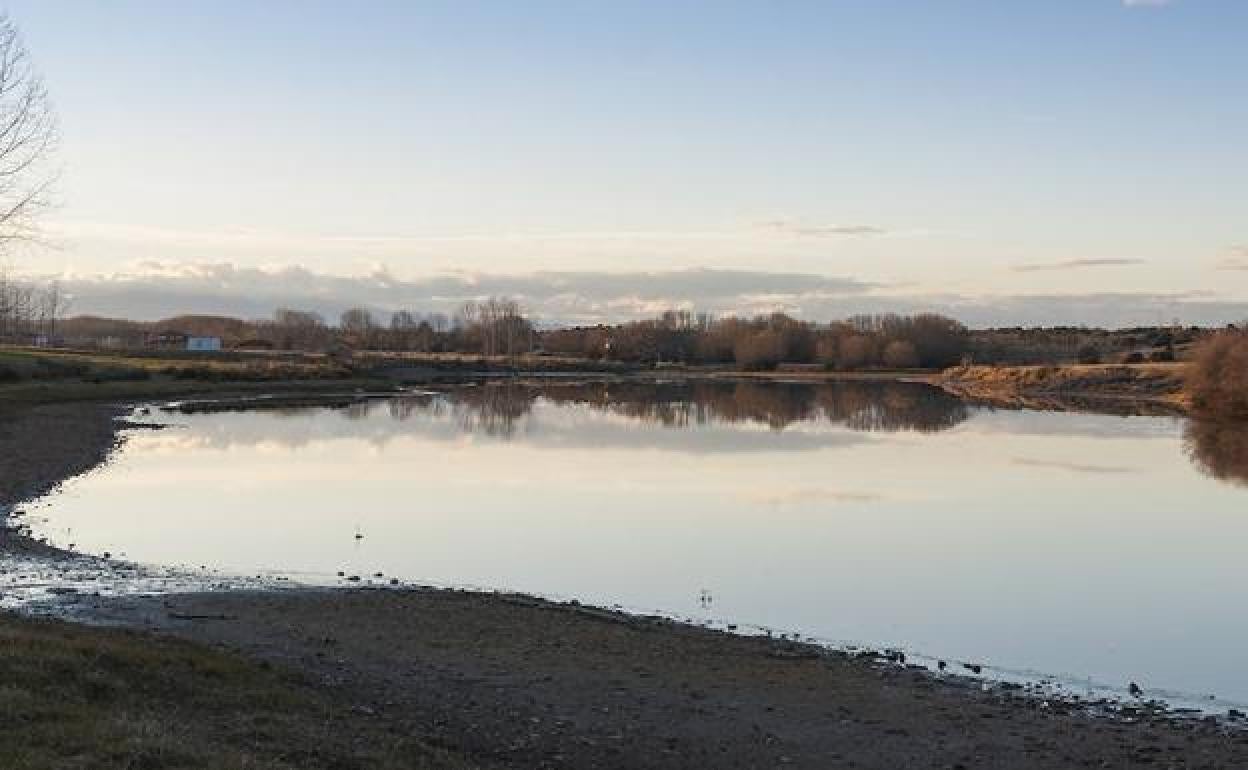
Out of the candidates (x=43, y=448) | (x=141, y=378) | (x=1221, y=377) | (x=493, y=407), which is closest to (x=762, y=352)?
(x=493, y=407)

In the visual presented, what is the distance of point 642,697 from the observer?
10.3 metres

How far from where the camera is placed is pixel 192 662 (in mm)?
9141

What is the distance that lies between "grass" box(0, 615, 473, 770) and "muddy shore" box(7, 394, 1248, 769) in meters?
0.54

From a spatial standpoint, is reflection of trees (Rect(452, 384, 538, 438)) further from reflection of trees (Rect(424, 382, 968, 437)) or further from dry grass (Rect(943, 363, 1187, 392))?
dry grass (Rect(943, 363, 1187, 392))

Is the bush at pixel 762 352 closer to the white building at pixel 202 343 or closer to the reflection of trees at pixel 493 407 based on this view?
the reflection of trees at pixel 493 407

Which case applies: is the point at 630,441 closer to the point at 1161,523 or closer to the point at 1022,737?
the point at 1161,523

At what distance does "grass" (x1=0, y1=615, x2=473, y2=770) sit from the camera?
6.46 meters


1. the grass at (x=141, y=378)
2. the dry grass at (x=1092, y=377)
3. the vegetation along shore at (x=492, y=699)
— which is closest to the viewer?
the vegetation along shore at (x=492, y=699)

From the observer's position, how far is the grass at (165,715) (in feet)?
21.2

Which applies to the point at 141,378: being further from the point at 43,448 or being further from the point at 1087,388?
the point at 1087,388

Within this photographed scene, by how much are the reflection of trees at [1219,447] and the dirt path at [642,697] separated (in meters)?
24.2

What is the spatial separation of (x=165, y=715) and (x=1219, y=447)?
137ft

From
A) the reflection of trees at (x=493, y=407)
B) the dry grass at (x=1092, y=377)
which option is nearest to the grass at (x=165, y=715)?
the reflection of trees at (x=493, y=407)

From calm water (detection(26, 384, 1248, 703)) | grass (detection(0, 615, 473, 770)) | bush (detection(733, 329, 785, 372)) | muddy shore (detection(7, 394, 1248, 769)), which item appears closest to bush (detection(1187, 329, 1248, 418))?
calm water (detection(26, 384, 1248, 703))
